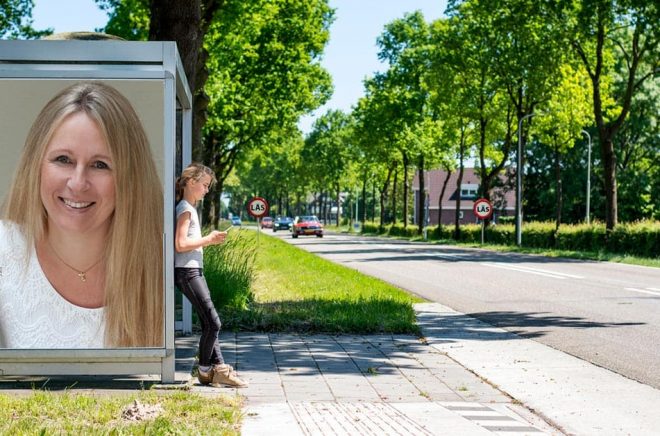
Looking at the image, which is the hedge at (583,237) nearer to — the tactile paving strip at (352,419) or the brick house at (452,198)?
the tactile paving strip at (352,419)

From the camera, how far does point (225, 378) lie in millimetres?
7855

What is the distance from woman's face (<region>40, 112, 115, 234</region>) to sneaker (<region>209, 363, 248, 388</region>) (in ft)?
4.92

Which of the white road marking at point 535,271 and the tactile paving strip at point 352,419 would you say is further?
the white road marking at point 535,271

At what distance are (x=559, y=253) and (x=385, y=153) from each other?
31412 mm

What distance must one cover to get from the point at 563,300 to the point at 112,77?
11193 millimetres

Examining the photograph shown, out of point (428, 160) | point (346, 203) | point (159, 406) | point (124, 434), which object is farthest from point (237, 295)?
point (346, 203)

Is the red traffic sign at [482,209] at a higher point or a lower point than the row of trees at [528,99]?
lower

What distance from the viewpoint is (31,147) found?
25.7 ft

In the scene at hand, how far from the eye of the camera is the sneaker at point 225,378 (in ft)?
25.8

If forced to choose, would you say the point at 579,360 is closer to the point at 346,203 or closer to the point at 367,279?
the point at 367,279

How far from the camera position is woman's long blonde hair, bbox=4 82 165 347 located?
7859 millimetres

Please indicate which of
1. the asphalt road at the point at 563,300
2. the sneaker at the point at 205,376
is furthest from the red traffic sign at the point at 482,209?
the sneaker at the point at 205,376

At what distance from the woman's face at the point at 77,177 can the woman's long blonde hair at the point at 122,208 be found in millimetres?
54

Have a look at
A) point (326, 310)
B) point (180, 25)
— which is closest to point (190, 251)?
point (326, 310)
